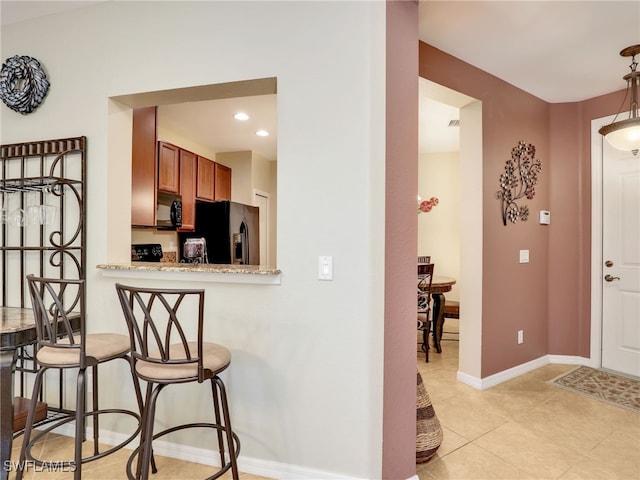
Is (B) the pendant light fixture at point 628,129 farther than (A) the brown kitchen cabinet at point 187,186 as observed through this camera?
No

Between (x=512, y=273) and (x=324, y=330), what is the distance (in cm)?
224

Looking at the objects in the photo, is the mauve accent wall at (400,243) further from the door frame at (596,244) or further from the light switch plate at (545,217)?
the door frame at (596,244)

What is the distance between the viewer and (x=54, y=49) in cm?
230

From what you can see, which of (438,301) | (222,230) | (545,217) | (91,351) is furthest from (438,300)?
(91,351)

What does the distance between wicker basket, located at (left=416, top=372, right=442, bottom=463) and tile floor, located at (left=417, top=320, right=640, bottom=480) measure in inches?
3.1

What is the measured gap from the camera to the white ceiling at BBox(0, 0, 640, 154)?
220 cm

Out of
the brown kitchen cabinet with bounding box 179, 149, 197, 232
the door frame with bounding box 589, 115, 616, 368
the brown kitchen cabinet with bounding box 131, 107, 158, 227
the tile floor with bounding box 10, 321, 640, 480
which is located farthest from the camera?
the brown kitchen cabinet with bounding box 179, 149, 197, 232


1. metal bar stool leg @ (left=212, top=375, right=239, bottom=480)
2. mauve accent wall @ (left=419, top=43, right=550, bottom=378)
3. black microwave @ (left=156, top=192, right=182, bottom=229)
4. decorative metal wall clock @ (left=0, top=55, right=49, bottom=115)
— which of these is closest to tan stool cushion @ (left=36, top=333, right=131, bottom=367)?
metal bar stool leg @ (left=212, top=375, right=239, bottom=480)

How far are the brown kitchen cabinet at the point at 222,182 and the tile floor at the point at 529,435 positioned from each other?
3.51 meters

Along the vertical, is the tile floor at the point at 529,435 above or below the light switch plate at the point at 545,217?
below

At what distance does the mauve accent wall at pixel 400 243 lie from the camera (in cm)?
172

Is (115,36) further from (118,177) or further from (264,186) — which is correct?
(264,186)

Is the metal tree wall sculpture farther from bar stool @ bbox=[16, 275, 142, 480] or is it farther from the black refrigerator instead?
bar stool @ bbox=[16, 275, 142, 480]

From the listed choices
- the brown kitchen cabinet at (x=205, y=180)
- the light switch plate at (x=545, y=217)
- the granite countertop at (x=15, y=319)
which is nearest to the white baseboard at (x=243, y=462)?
the granite countertop at (x=15, y=319)
